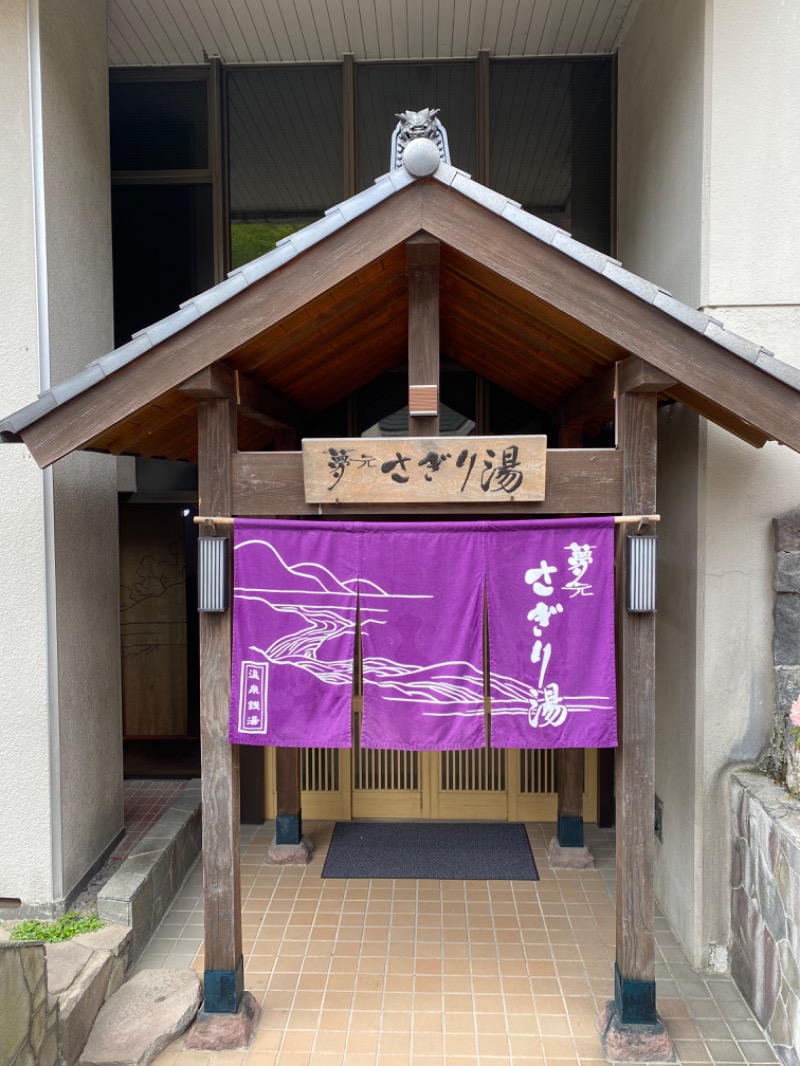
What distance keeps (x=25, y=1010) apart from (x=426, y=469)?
391 centimetres

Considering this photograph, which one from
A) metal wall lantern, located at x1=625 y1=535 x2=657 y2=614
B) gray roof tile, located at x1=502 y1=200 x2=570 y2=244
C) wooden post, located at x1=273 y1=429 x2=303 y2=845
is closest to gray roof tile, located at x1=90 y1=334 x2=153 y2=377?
gray roof tile, located at x1=502 y1=200 x2=570 y2=244

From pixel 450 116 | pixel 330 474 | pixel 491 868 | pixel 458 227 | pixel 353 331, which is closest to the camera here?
pixel 458 227

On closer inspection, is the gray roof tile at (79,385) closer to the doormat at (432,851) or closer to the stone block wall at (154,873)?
the stone block wall at (154,873)

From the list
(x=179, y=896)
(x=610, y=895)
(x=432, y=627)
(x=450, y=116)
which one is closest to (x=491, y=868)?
(x=610, y=895)

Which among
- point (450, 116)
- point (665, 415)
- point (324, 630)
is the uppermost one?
point (450, 116)

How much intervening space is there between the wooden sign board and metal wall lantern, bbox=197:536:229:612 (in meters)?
0.73

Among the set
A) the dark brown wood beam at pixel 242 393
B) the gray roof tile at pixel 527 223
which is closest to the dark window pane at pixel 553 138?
the dark brown wood beam at pixel 242 393

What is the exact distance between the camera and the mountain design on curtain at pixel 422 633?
15.9 feet

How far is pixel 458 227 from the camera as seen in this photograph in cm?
439

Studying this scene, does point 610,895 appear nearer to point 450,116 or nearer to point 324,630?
point 324,630

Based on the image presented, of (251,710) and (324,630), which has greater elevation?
(324,630)

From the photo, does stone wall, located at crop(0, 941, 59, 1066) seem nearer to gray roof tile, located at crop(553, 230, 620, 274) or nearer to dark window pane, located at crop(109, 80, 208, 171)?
gray roof tile, located at crop(553, 230, 620, 274)

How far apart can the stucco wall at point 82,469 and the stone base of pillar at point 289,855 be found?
1537 mm

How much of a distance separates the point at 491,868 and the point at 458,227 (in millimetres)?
5910
